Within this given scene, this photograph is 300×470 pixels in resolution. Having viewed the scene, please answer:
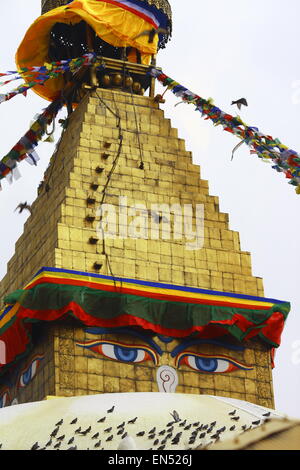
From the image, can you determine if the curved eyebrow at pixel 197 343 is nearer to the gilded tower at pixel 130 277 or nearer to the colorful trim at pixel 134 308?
the gilded tower at pixel 130 277

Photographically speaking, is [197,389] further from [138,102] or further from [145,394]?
[138,102]

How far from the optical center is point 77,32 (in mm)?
33750

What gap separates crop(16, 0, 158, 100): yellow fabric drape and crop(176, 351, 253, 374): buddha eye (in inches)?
319

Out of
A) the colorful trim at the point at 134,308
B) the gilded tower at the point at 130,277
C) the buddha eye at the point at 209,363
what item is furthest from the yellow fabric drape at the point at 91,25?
the buddha eye at the point at 209,363

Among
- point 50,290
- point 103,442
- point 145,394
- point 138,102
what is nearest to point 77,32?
point 138,102

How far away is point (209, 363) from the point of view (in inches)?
1117

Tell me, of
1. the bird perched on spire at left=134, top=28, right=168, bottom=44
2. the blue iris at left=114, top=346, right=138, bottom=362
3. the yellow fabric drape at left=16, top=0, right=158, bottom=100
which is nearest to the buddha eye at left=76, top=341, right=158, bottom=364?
the blue iris at left=114, top=346, right=138, bottom=362

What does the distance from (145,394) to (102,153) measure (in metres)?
8.27

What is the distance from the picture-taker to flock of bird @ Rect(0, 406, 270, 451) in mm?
20328

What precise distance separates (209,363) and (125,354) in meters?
1.74

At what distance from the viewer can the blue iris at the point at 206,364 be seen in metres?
28.2

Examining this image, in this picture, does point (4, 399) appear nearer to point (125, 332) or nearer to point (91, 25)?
point (125, 332)

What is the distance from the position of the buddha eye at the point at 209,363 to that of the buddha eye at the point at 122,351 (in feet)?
2.02

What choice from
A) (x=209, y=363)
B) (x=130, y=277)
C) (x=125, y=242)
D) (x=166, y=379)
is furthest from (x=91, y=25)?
(x=166, y=379)
